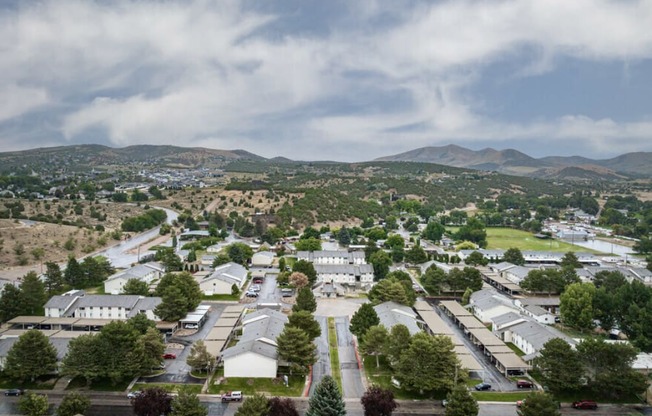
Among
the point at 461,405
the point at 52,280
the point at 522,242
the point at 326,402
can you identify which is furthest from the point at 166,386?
the point at 522,242

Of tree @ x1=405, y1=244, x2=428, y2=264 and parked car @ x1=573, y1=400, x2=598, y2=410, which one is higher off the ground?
tree @ x1=405, y1=244, x2=428, y2=264

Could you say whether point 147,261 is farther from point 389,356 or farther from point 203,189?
point 203,189

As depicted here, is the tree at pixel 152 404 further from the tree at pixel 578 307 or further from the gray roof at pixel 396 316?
the tree at pixel 578 307

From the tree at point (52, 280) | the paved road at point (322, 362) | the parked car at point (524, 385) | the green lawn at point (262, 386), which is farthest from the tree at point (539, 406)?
the tree at point (52, 280)

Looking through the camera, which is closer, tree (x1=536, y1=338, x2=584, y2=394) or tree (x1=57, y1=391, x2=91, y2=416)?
tree (x1=57, y1=391, x2=91, y2=416)

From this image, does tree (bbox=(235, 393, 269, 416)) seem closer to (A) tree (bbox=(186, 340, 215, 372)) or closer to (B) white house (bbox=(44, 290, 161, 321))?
(A) tree (bbox=(186, 340, 215, 372))

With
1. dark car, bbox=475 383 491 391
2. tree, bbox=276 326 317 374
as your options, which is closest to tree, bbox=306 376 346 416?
tree, bbox=276 326 317 374

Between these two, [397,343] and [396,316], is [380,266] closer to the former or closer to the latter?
[396,316]
